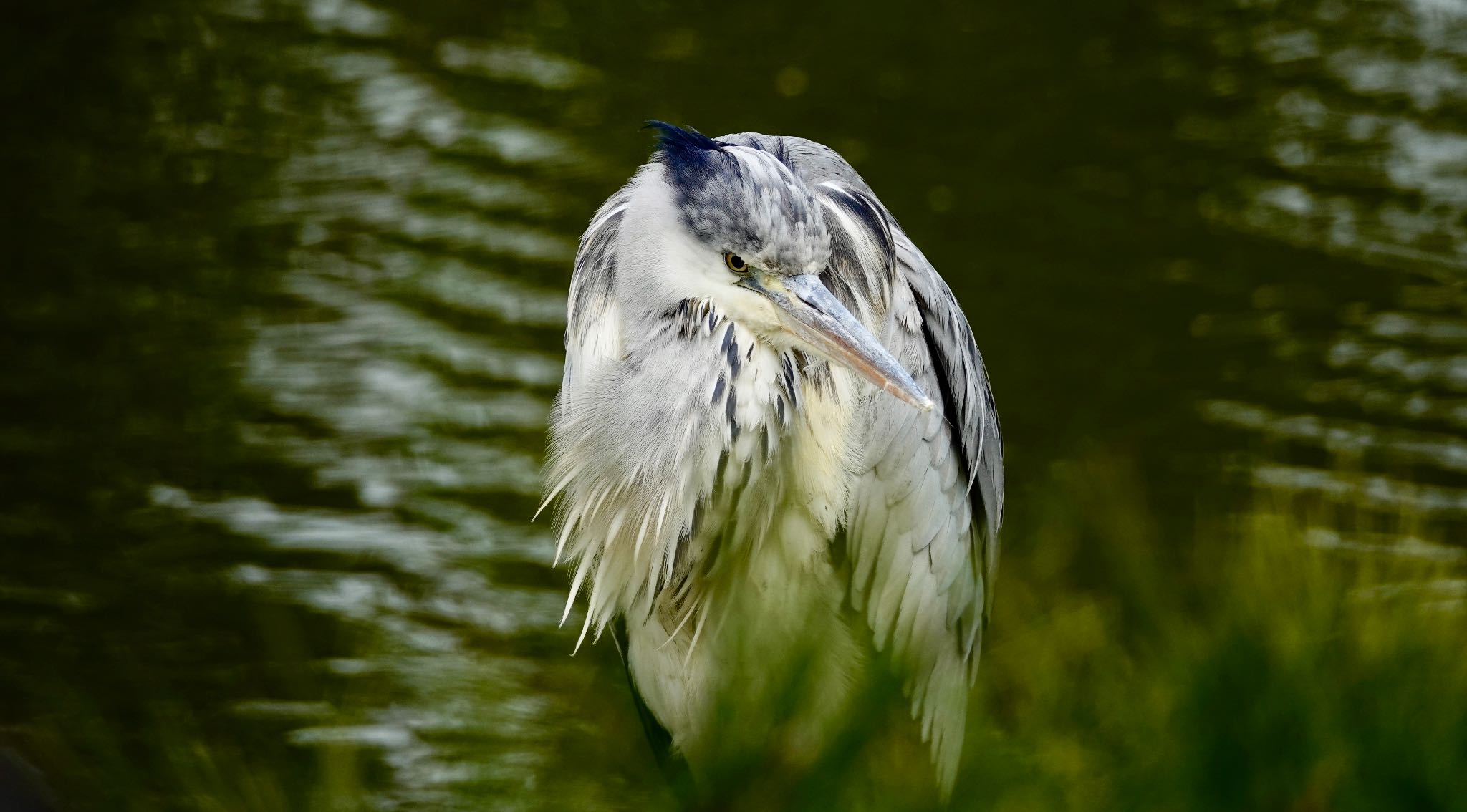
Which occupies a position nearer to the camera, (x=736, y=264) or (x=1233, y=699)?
(x=1233, y=699)

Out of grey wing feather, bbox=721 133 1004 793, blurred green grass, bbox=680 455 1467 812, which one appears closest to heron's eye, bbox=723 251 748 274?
grey wing feather, bbox=721 133 1004 793

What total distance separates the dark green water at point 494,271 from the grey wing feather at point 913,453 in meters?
1.06

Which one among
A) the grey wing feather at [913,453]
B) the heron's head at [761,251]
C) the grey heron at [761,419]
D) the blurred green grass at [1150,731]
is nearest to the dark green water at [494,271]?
the grey heron at [761,419]

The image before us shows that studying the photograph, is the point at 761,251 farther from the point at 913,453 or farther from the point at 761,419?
the point at 913,453

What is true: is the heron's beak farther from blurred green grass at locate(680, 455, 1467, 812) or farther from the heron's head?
blurred green grass at locate(680, 455, 1467, 812)

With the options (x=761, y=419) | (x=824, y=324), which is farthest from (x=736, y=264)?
(x=761, y=419)

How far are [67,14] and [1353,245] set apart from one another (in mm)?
6492

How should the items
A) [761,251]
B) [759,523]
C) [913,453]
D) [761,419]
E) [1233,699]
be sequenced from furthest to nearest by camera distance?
[913,453] < [759,523] < [761,419] < [761,251] < [1233,699]

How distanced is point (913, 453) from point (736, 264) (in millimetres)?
864

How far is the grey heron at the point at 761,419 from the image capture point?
9.53ft

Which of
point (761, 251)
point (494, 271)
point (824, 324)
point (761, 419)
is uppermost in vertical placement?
point (761, 251)

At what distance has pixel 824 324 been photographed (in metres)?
2.89

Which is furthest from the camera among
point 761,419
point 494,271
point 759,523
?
point 494,271

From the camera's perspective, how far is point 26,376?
6.11 m
